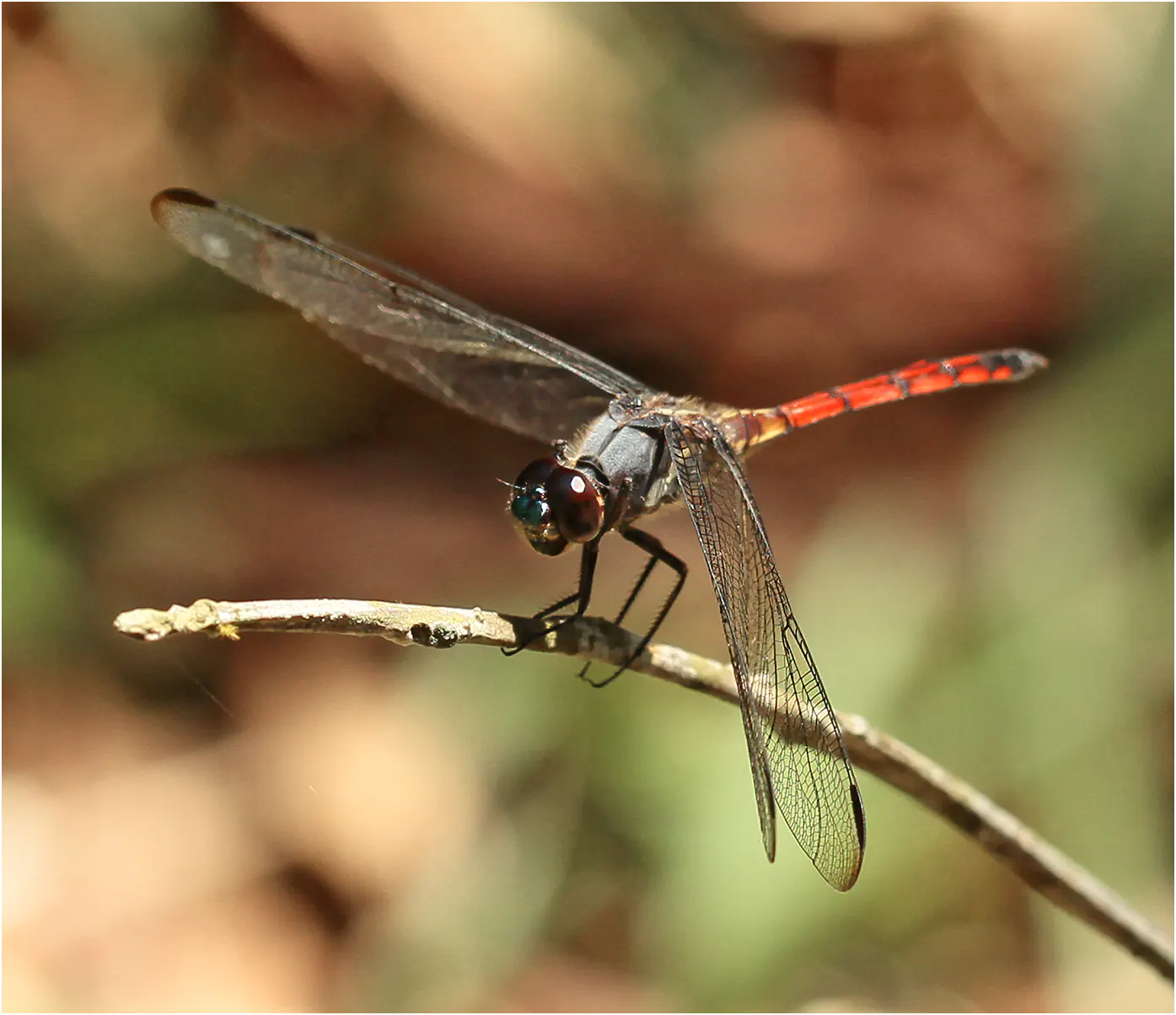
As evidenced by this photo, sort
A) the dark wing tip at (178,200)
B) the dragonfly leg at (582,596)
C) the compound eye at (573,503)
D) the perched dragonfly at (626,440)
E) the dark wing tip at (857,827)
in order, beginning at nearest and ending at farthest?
the dark wing tip at (857,827), the perched dragonfly at (626,440), the dragonfly leg at (582,596), the compound eye at (573,503), the dark wing tip at (178,200)

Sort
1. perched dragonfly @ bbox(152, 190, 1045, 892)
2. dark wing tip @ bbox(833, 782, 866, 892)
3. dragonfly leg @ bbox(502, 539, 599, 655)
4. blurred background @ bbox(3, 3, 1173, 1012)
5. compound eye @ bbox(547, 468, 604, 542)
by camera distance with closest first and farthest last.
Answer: dark wing tip @ bbox(833, 782, 866, 892) → perched dragonfly @ bbox(152, 190, 1045, 892) → dragonfly leg @ bbox(502, 539, 599, 655) → compound eye @ bbox(547, 468, 604, 542) → blurred background @ bbox(3, 3, 1173, 1012)

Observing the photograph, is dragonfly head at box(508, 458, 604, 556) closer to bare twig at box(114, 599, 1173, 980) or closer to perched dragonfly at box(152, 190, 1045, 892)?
perched dragonfly at box(152, 190, 1045, 892)

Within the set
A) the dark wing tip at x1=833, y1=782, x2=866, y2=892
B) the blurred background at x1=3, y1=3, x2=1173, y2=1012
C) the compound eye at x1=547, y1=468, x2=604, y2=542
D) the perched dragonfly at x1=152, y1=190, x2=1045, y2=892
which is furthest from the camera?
the blurred background at x1=3, y1=3, x2=1173, y2=1012

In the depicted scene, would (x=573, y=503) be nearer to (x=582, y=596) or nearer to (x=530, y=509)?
(x=530, y=509)

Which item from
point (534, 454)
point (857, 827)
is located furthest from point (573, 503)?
point (534, 454)

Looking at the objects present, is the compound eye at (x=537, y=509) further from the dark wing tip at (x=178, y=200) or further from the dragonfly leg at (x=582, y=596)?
the dark wing tip at (x=178, y=200)

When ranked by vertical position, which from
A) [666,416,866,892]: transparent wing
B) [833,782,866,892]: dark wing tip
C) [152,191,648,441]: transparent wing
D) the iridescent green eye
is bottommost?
[833,782,866,892]: dark wing tip

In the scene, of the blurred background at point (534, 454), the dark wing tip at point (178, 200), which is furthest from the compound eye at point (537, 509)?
the blurred background at point (534, 454)

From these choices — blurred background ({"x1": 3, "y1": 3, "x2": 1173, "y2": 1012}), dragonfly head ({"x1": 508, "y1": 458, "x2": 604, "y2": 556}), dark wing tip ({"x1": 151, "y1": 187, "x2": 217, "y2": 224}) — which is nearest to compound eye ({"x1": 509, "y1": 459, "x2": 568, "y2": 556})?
dragonfly head ({"x1": 508, "y1": 458, "x2": 604, "y2": 556})
